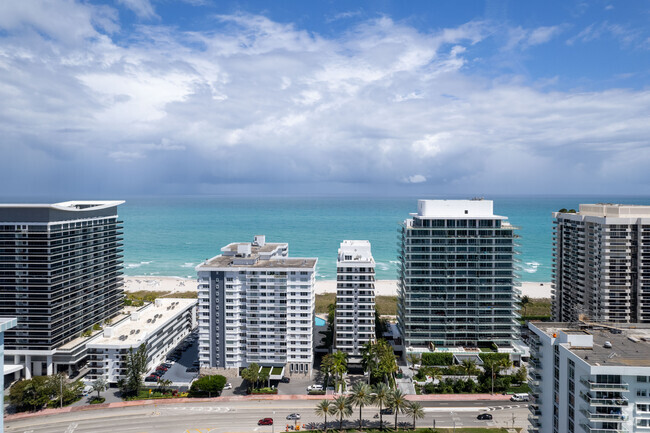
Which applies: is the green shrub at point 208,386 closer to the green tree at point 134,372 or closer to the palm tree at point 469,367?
the green tree at point 134,372

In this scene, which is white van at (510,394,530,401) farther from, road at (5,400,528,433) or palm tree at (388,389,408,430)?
palm tree at (388,389,408,430)

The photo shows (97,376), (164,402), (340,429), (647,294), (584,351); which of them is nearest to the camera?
(584,351)

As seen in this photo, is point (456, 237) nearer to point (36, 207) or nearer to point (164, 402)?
point (164, 402)

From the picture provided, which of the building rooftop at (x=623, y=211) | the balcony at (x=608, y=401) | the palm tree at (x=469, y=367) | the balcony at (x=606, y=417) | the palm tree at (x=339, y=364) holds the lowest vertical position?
the palm tree at (x=469, y=367)

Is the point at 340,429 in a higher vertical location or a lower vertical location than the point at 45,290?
lower

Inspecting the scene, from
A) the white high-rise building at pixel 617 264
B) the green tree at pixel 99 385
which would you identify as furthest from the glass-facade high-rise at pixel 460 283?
the green tree at pixel 99 385

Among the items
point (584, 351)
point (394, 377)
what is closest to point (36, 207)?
point (394, 377)

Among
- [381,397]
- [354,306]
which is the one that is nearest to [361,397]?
[381,397]
